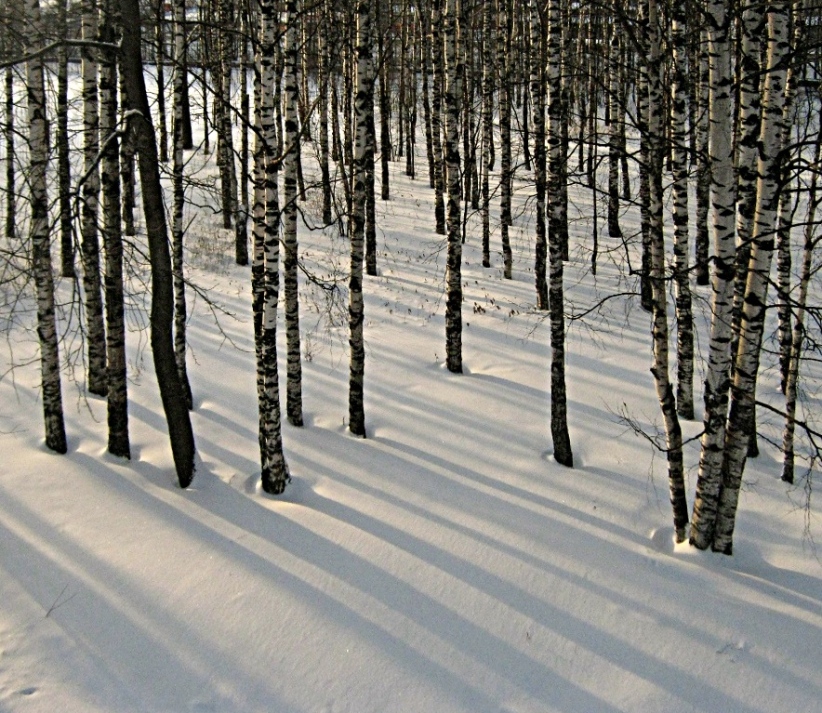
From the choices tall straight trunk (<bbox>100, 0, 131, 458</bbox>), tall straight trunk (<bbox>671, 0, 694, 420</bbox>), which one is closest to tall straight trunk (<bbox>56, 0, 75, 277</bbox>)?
tall straight trunk (<bbox>100, 0, 131, 458</bbox>)

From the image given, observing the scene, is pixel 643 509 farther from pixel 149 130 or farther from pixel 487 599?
pixel 149 130

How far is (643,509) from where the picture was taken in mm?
8906

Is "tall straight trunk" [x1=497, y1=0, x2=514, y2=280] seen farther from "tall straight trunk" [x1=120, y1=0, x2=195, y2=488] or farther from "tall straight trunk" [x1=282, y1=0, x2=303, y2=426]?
"tall straight trunk" [x1=120, y1=0, x2=195, y2=488]

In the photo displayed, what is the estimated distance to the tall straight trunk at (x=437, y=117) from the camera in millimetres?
16312

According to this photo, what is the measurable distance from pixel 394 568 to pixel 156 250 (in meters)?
4.23

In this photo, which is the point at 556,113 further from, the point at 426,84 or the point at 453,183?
the point at 426,84

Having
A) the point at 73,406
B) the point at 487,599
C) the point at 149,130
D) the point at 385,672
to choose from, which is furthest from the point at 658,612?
the point at 73,406

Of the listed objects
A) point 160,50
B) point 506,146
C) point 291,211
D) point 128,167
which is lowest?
point 291,211

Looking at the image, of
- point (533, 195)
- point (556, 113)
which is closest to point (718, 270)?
point (533, 195)

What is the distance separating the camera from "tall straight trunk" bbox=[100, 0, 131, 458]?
318 inches

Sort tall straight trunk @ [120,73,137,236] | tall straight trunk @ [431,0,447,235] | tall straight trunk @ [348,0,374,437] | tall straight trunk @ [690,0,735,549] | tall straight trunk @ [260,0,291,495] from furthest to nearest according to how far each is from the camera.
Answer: tall straight trunk @ [431,0,447,235]
tall straight trunk @ [348,0,374,437]
tall straight trunk @ [120,73,137,236]
tall straight trunk @ [260,0,291,495]
tall straight trunk @ [690,0,735,549]

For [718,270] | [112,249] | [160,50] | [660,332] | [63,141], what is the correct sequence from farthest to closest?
1. [112,249]
2. [660,332]
3. [63,141]
4. [160,50]
5. [718,270]

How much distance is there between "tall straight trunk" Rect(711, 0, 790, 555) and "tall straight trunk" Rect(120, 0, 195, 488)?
5.95 metres

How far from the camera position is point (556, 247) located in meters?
9.27
